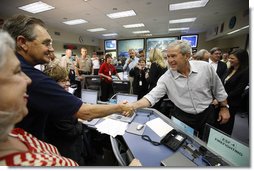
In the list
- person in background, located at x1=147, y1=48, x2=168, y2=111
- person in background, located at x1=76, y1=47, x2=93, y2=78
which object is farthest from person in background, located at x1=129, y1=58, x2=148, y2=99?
person in background, located at x1=76, y1=47, x2=93, y2=78

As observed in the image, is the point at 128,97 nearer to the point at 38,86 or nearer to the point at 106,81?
the point at 38,86

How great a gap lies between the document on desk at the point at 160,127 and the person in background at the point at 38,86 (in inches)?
28.0

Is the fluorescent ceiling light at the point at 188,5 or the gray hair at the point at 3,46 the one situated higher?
the fluorescent ceiling light at the point at 188,5

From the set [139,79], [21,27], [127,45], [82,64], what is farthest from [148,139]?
[127,45]

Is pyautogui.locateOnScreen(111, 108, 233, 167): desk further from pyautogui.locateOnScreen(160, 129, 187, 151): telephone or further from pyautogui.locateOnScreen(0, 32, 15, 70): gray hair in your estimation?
pyautogui.locateOnScreen(0, 32, 15, 70): gray hair

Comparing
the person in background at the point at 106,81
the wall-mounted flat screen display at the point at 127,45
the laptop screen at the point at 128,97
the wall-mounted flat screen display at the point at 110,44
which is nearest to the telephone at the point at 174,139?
the laptop screen at the point at 128,97

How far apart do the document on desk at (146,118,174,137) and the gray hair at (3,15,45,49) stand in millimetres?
1218

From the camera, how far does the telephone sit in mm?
1115

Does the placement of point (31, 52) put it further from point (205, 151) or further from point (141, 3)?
point (141, 3)

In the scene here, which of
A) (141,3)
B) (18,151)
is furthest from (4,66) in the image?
(141,3)

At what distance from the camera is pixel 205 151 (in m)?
1.03

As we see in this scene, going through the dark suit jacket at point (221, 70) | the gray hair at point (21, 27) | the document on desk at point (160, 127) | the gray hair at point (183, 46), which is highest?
the gray hair at point (21, 27)

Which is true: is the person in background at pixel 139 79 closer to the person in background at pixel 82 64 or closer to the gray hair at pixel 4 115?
the person in background at pixel 82 64

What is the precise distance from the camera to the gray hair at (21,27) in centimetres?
84
